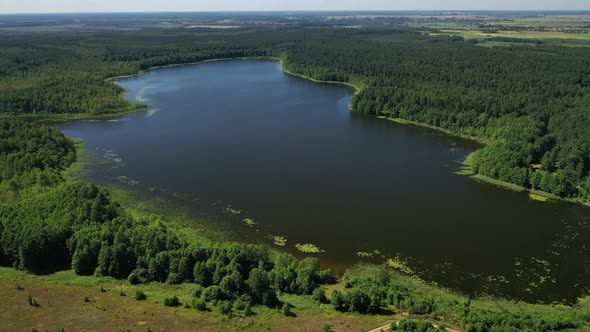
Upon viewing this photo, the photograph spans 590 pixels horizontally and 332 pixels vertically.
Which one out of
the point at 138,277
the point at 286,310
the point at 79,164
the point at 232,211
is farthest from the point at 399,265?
the point at 79,164

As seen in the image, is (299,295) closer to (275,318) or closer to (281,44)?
(275,318)

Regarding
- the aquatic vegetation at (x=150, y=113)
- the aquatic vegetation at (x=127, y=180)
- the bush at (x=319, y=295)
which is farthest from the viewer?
the aquatic vegetation at (x=150, y=113)

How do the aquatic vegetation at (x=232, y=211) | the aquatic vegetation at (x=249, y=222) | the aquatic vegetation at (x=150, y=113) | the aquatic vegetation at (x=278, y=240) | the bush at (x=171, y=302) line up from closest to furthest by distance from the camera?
the bush at (x=171, y=302)
the aquatic vegetation at (x=278, y=240)
the aquatic vegetation at (x=249, y=222)
the aquatic vegetation at (x=232, y=211)
the aquatic vegetation at (x=150, y=113)

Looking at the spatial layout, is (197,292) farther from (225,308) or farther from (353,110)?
(353,110)

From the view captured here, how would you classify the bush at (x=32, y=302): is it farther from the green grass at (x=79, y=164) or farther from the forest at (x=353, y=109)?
the green grass at (x=79, y=164)

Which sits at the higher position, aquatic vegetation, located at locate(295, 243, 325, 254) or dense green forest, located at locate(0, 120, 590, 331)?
dense green forest, located at locate(0, 120, 590, 331)

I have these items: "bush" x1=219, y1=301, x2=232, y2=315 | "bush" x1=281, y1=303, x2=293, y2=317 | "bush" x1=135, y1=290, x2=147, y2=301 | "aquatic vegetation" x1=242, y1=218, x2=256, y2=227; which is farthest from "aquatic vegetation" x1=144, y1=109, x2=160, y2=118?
"bush" x1=281, y1=303, x2=293, y2=317

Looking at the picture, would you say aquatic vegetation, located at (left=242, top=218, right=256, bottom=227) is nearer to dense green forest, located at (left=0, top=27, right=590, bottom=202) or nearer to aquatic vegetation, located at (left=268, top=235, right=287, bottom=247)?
aquatic vegetation, located at (left=268, top=235, right=287, bottom=247)

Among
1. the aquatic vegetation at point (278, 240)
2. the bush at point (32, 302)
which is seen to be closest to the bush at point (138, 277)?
the bush at point (32, 302)
